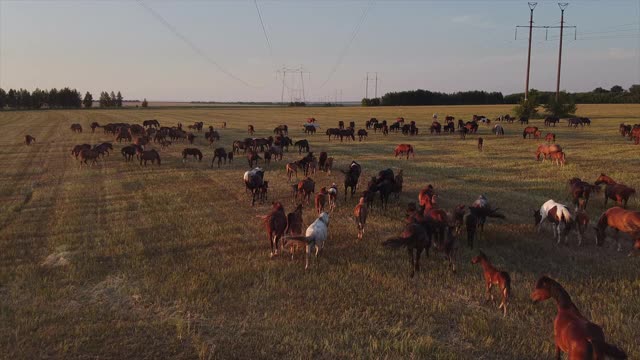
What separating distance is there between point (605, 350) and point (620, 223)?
6.51 meters

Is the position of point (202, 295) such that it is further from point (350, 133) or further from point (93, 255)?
point (350, 133)

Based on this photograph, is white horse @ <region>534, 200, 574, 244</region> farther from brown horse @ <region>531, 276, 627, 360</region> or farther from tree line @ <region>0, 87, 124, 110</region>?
tree line @ <region>0, 87, 124, 110</region>

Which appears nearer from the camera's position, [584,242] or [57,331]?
[57,331]

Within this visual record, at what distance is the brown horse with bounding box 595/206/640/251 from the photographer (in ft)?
33.6

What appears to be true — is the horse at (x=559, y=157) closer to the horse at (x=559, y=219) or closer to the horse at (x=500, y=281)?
the horse at (x=559, y=219)

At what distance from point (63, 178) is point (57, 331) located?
636 inches

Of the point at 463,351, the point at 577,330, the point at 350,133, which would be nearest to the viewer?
the point at 577,330

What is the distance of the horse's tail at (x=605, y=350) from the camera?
16.7 feet

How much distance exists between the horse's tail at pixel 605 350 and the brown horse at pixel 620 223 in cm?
592

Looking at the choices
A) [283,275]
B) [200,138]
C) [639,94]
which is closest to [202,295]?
[283,275]

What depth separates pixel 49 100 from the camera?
14088 centimetres

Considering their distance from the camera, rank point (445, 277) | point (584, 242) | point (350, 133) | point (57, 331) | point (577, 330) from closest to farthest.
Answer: point (577, 330) < point (57, 331) < point (445, 277) < point (584, 242) < point (350, 133)

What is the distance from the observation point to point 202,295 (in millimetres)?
8219

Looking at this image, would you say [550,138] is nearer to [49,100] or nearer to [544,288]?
[544,288]
